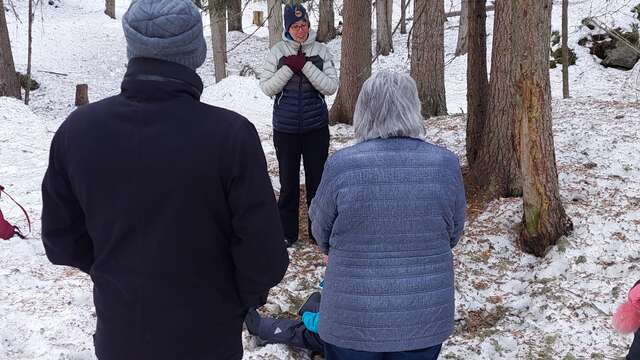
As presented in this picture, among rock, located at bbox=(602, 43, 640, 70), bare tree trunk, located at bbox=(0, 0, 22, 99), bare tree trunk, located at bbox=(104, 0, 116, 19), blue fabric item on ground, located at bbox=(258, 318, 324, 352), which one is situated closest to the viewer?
blue fabric item on ground, located at bbox=(258, 318, 324, 352)

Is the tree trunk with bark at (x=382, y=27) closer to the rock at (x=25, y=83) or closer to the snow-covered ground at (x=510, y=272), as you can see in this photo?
the rock at (x=25, y=83)

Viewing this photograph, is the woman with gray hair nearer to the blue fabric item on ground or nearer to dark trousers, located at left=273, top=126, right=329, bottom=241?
the blue fabric item on ground

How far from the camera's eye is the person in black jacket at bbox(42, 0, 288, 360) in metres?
1.80

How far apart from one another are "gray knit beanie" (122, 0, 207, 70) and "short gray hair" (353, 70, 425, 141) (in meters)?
0.84

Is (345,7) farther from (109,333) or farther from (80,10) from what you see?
(80,10)

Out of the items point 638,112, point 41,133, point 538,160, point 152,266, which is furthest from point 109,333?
point 41,133

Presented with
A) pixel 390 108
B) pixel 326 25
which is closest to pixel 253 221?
pixel 390 108

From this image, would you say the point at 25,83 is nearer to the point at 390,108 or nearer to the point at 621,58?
the point at 621,58

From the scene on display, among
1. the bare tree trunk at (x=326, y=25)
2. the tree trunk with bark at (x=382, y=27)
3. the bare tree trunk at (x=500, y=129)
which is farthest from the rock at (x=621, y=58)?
the bare tree trunk at (x=500, y=129)

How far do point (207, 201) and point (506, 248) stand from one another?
3.78 metres

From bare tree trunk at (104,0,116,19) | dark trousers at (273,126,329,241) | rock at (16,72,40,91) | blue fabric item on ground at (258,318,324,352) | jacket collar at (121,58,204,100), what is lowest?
blue fabric item on ground at (258,318,324,352)

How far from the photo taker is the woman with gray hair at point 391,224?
7.79ft

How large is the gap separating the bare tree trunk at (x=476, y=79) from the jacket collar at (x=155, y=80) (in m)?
4.65

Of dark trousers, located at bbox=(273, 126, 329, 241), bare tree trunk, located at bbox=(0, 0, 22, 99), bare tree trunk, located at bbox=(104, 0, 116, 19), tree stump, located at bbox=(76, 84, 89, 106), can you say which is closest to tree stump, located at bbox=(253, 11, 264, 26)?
bare tree trunk, located at bbox=(104, 0, 116, 19)
